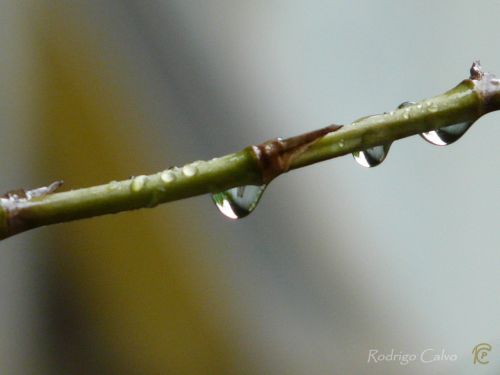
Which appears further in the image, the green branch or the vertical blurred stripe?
the vertical blurred stripe

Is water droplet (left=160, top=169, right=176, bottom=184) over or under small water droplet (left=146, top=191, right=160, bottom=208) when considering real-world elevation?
over

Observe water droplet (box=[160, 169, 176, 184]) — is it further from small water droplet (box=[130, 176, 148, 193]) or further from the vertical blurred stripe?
the vertical blurred stripe

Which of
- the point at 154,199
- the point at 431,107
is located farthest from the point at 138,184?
the point at 431,107

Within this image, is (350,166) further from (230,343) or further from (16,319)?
(16,319)

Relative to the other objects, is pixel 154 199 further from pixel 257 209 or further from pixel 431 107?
pixel 257 209
